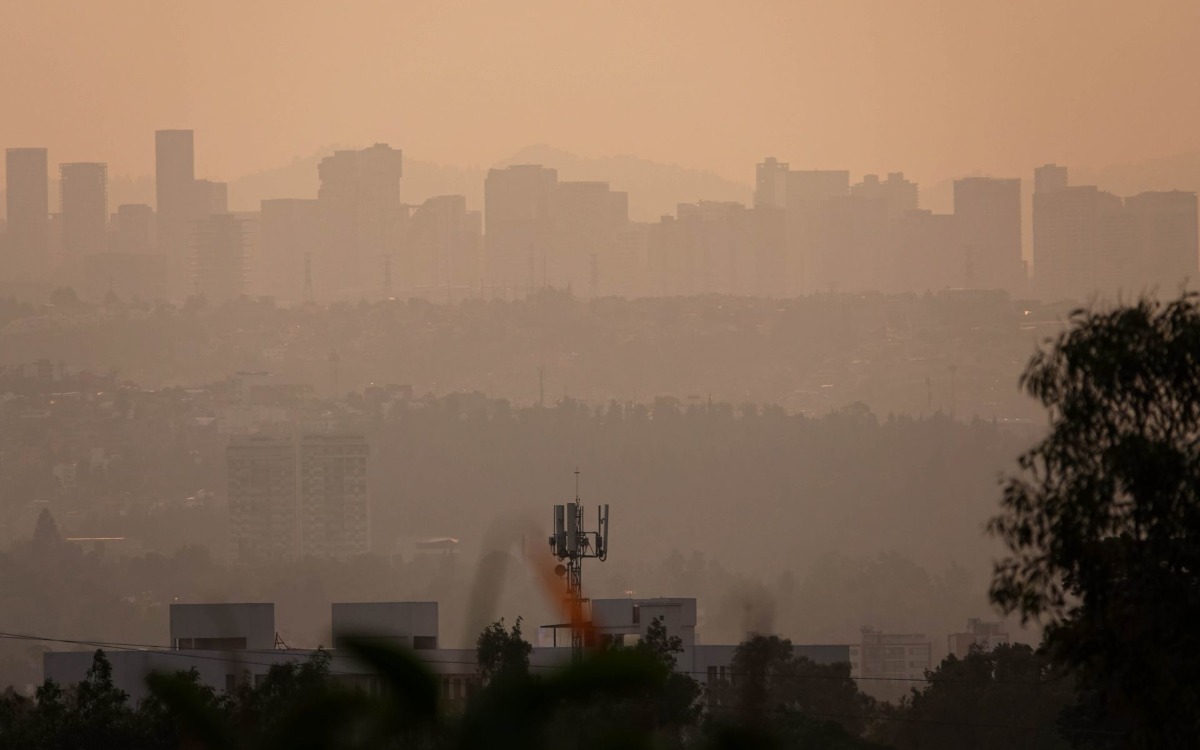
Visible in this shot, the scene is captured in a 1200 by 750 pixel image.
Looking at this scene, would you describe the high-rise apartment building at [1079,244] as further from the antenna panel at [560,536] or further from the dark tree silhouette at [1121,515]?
the dark tree silhouette at [1121,515]

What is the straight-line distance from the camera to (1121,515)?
35.6 ft

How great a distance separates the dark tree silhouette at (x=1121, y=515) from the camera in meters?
10.4

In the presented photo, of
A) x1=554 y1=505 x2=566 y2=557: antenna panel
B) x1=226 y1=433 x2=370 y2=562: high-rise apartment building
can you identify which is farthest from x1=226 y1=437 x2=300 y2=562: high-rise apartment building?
x1=554 y1=505 x2=566 y2=557: antenna panel

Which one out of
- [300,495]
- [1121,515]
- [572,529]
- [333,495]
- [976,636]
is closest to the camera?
[1121,515]

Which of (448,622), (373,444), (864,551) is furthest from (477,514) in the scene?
(448,622)

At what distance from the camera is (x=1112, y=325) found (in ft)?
36.0

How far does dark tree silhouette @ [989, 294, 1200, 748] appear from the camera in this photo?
10.4 m

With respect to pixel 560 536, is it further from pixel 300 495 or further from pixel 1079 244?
pixel 1079 244

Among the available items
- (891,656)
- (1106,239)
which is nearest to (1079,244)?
(1106,239)

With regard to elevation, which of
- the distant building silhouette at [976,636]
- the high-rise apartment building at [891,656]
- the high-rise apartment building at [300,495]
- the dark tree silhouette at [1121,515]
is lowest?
the high-rise apartment building at [891,656]

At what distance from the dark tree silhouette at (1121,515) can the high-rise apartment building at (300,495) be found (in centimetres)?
14345

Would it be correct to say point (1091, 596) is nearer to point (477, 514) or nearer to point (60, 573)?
point (60, 573)

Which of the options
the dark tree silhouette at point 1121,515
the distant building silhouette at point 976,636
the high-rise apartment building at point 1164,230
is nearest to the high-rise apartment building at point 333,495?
the distant building silhouette at point 976,636

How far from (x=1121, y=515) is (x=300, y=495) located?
15164 centimetres
